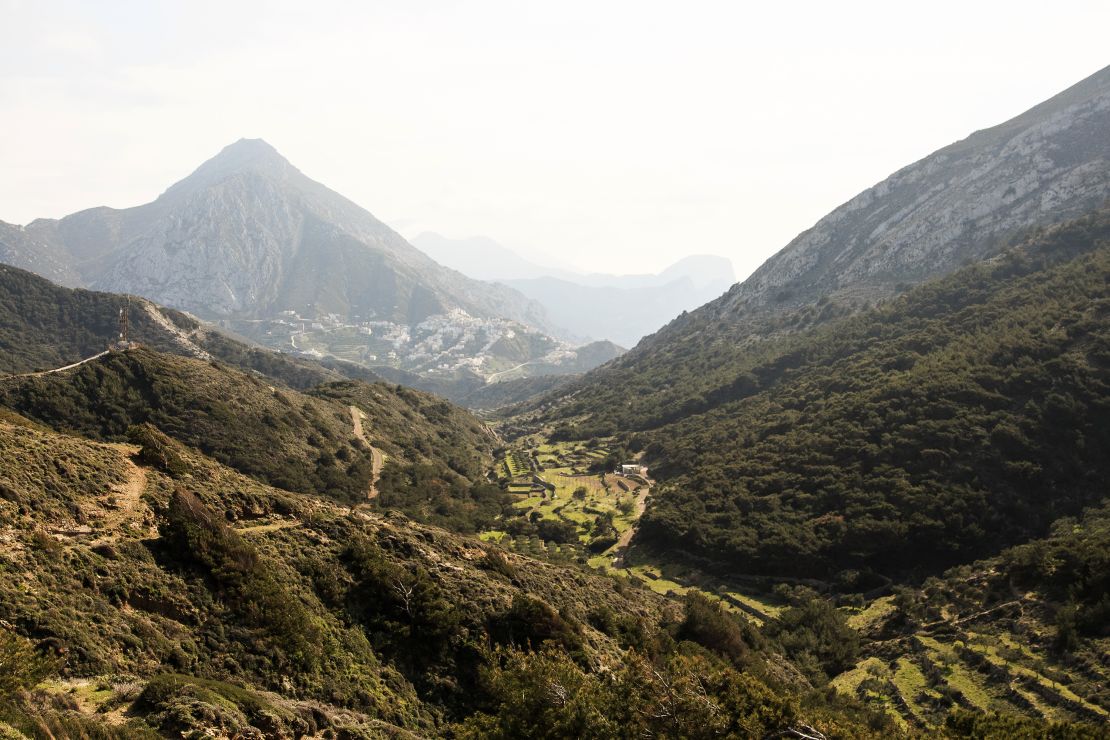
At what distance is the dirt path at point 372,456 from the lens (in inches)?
3282

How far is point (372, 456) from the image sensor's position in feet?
319

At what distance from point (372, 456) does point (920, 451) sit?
8480 cm

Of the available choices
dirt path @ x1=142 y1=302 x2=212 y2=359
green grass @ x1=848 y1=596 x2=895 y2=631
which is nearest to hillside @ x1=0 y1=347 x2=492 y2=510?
green grass @ x1=848 y1=596 x2=895 y2=631

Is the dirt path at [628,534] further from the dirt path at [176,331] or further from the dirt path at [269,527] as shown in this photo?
the dirt path at [176,331]

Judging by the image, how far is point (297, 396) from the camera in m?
105

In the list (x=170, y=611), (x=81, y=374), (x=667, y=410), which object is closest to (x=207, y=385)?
(x=81, y=374)

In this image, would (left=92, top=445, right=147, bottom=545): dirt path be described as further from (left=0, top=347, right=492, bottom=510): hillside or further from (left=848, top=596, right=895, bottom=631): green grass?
(left=848, top=596, right=895, bottom=631): green grass

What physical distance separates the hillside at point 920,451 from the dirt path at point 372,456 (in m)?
40.8

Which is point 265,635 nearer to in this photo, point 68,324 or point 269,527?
point 269,527

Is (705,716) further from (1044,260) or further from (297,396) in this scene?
(1044,260)

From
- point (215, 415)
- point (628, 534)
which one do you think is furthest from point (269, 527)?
point (628, 534)

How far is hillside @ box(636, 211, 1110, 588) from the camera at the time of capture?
2650 inches

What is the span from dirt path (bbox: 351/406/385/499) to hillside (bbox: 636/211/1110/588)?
1608 inches

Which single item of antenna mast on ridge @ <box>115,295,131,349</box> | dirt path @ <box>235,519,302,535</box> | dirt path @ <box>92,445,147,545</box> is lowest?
dirt path @ <box>235,519,302,535</box>
